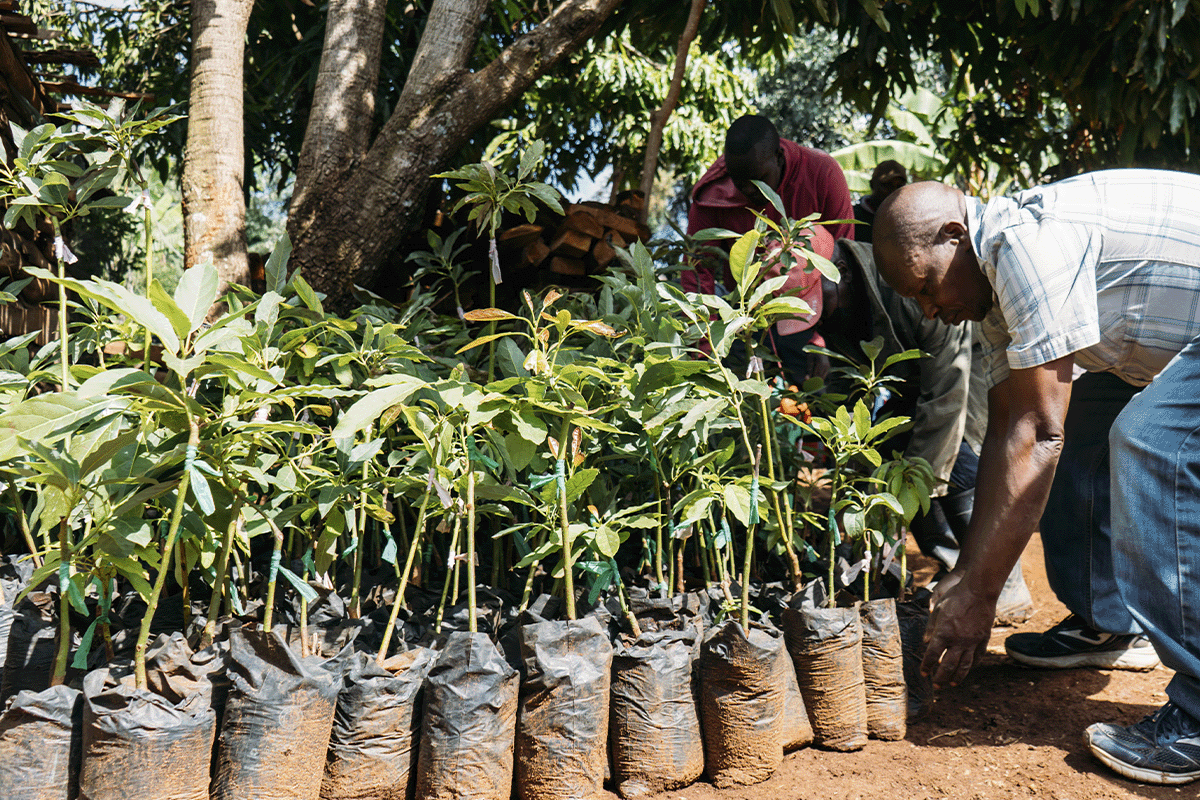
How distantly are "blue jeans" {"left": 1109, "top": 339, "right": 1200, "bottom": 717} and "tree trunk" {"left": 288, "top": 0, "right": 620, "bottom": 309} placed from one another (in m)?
1.85

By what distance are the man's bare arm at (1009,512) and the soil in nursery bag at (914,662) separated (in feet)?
0.54

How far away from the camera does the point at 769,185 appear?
2.53 meters

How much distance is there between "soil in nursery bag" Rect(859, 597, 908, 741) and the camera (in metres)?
1.60

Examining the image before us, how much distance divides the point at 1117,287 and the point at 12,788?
6.41ft

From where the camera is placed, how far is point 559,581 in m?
1.54

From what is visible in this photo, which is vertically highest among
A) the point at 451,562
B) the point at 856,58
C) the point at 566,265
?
the point at 856,58

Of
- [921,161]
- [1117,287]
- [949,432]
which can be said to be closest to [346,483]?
[1117,287]

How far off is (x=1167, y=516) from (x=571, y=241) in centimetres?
183

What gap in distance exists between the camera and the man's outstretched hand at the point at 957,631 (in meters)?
1.49

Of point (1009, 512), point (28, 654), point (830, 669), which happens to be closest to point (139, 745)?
point (28, 654)

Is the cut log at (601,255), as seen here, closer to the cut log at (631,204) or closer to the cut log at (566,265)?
the cut log at (566,265)

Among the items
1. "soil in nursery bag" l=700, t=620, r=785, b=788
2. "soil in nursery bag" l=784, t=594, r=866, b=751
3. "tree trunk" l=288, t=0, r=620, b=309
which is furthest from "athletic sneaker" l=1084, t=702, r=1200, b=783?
"tree trunk" l=288, t=0, r=620, b=309

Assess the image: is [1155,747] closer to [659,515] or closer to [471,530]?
[659,515]

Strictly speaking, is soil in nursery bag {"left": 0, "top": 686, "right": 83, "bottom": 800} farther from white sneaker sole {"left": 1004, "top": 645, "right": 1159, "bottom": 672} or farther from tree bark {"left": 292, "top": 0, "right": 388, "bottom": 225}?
white sneaker sole {"left": 1004, "top": 645, "right": 1159, "bottom": 672}
